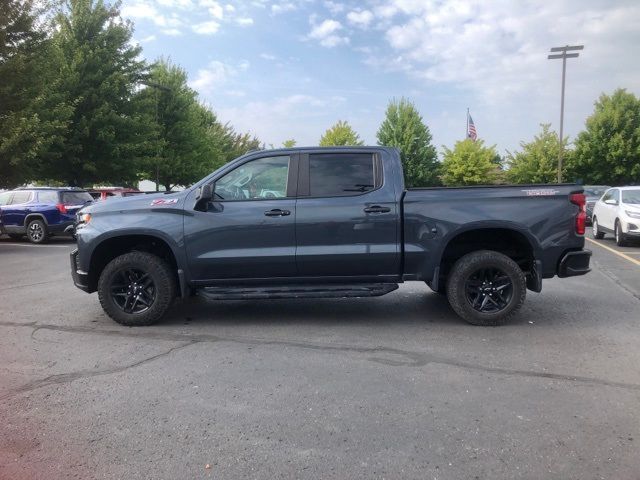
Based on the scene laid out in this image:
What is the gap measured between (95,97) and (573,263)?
2159cm

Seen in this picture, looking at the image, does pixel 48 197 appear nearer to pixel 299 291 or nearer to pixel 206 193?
pixel 206 193

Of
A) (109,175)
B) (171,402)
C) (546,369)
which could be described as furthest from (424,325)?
(109,175)

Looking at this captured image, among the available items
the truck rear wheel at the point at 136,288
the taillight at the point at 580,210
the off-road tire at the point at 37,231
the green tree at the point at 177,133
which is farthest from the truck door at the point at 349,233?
the green tree at the point at 177,133

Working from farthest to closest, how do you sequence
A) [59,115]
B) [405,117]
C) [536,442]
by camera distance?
[405,117] < [59,115] < [536,442]

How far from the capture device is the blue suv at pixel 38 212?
1545 cm

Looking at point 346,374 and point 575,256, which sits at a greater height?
point 575,256

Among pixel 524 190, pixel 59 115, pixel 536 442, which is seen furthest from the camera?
pixel 59 115

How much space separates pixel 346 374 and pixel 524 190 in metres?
2.94

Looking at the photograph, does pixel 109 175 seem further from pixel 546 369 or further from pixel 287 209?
pixel 546 369

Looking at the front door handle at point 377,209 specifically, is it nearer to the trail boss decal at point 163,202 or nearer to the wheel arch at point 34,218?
the trail boss decal at point 163,202

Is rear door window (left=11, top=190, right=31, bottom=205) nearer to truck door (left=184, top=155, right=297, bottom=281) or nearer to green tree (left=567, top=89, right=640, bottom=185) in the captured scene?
truck door (left=184, top=155, right=297, bottom=281)

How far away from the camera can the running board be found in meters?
5.66

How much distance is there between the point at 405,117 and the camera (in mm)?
50594

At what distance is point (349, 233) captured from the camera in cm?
577
